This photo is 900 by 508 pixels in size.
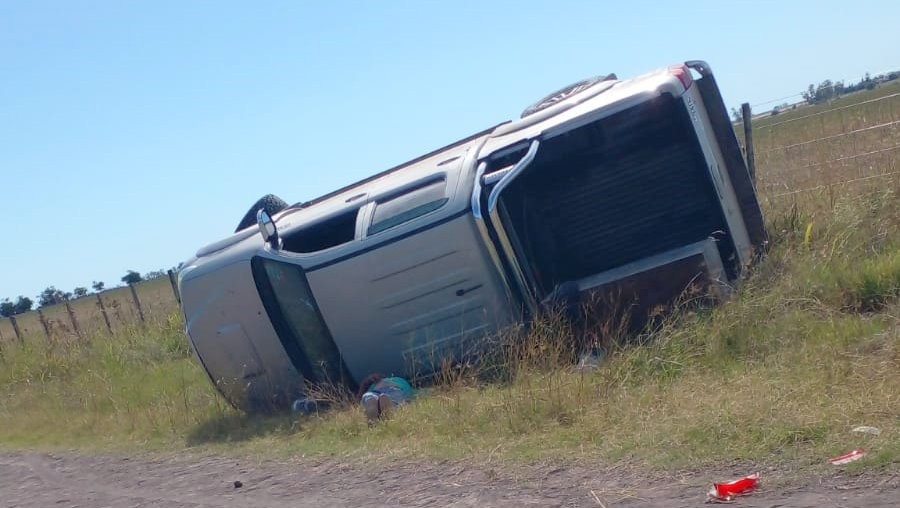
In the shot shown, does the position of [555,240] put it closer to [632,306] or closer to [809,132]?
[632,306]

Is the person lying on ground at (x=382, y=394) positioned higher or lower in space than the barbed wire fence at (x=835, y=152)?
lower

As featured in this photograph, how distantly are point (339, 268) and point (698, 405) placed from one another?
3.76 m

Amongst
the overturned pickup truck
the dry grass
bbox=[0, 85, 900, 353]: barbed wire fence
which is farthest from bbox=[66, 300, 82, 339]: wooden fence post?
bbox=[0, 85, 900, 353]: barbed wire fence

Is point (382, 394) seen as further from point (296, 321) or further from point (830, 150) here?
point (830, 150)

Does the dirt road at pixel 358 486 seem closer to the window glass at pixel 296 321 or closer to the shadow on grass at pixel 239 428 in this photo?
the shadow on grass at pixel 239 428

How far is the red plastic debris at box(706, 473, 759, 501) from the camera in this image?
16.0 feet

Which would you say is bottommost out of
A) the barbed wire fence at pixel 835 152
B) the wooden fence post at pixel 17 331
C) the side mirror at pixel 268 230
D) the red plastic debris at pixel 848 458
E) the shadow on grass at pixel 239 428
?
the red plastic debris at pixel 848 458

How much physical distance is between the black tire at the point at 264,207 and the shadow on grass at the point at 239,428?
2.14 metres

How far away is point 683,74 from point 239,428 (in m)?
5.24

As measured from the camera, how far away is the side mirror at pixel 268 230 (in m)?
9.37

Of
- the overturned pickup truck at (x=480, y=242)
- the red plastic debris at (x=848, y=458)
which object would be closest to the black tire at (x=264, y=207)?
the overturned pickup truck at (x=480, y=242)

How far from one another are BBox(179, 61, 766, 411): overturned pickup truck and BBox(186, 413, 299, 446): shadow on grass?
0.81ft

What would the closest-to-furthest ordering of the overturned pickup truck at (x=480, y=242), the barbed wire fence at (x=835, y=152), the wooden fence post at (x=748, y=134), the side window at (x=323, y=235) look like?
1. the overturned pickup truck at (x=480, y=242)
2. the side window at (x=323, y=235)
3. the barbed wire fence at (x=835, y=152)
4. the wooden fence post at (x=748, y=134)

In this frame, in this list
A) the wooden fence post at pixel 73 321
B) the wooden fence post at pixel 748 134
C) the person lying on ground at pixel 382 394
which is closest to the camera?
the person lying on ground at pixel 382 394
